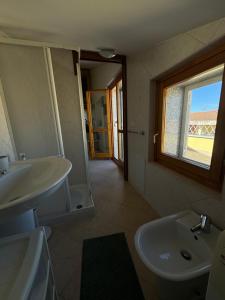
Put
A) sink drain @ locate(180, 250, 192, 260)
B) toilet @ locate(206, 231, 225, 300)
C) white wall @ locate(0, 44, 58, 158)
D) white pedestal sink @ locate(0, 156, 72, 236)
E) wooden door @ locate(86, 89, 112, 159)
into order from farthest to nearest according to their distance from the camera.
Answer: wooden door @ locate(86, 89, 112, 159)
white wall @ locate(0, 44, 58, 158)
sink drain @ locate(180, 250, 192, 260)
white pedestal sink @ locate(0, 156, 72, 236)
toilet @ locate(206, 231, 225, 300)

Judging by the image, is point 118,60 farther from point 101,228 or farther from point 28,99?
point 101,228

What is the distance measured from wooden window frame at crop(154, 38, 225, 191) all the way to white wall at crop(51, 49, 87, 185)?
99 cm

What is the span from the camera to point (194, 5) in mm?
722

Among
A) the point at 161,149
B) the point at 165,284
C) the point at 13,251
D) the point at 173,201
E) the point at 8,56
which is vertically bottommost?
the point at 165,284

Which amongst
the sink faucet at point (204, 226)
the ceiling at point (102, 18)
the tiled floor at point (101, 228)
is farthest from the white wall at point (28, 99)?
the sink faucet at point (204, 226)

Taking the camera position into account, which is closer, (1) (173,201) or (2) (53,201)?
(1) (173,201)

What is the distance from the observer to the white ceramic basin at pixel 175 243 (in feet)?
2.90

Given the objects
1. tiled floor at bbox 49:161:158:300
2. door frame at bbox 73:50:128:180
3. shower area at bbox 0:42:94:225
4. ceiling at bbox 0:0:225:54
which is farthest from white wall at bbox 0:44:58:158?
tiled floor at bbox 49:161:158:300

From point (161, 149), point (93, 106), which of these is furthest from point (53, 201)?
point (93, 106)

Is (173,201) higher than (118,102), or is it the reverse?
(118,102)

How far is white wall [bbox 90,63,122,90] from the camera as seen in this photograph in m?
2.83

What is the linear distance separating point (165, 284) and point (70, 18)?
1.70 meters

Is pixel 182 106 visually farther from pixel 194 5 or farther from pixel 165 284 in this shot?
pixel 165 284

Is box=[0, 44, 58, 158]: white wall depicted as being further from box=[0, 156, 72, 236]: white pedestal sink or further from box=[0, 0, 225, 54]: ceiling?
box=[0, 156, 72, 236]: white pedestal sink
